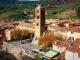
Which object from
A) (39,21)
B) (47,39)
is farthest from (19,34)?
(47,39)

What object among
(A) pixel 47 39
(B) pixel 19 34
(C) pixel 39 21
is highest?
(C) pixel 39 21

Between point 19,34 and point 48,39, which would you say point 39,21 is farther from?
point 19,34

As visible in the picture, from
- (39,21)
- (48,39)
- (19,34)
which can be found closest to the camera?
(48,39)

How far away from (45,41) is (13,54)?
16.7 ft

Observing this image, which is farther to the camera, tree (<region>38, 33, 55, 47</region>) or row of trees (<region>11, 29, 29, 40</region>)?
row of trees (<region>11, 29, 29, 40</region>)

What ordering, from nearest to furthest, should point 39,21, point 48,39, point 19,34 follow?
point 48,39
point 39,21
point 19,34

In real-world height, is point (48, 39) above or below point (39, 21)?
below

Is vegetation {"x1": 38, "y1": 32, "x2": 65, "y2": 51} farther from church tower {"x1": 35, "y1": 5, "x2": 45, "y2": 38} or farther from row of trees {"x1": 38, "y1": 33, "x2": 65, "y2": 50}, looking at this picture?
church tower {"x1": 35, "y1": 5, "x2": 45, "y2": 38}

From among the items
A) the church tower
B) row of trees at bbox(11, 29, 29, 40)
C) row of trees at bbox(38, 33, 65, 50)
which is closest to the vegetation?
row of trees at bbox(38, 33, 65, 50)

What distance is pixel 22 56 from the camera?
93.3 ft

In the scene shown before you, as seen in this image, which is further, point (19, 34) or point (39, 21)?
point (19, 34)

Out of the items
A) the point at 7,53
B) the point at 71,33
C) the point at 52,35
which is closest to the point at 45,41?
the point at 52,35

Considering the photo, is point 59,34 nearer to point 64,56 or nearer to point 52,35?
point 52,35

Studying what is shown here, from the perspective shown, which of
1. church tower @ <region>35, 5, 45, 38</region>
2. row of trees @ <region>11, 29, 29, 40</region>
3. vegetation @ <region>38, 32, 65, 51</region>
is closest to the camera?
vegetation @ <region>38, 32, 65, 51</region>
